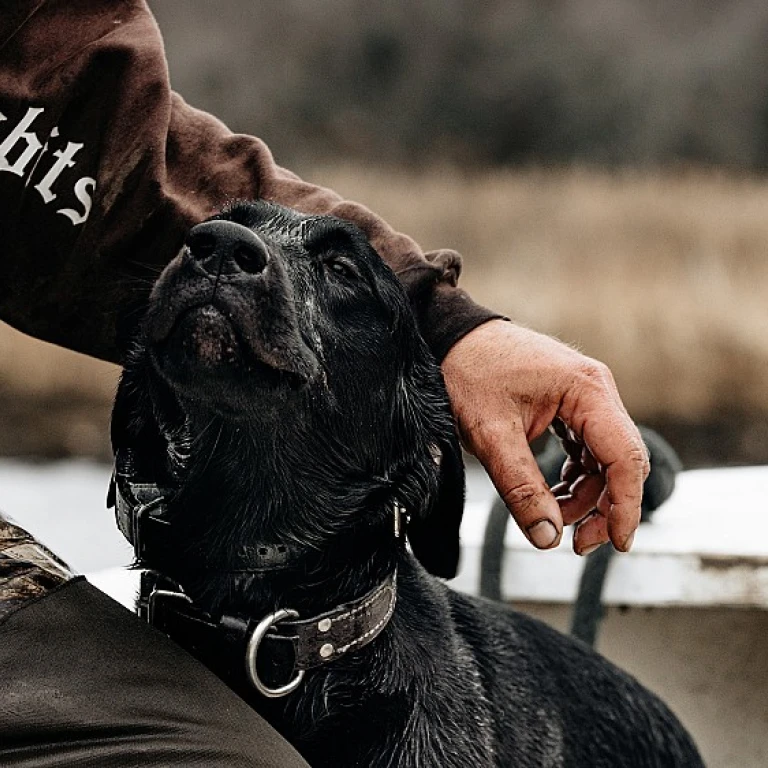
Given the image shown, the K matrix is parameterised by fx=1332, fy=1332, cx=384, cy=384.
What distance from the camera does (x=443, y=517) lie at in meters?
2.28

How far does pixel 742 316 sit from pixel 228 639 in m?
7.44

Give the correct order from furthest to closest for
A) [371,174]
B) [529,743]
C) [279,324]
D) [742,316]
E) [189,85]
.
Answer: [189,85]
[371,174]
[742,316]
[529,743]
[279,324]

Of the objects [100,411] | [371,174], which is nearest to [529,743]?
[100,411]

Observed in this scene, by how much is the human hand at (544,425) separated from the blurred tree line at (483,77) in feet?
34.6

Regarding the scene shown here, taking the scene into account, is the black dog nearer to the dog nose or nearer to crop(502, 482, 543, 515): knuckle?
the dog nose

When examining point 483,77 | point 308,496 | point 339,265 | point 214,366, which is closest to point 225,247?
point 214,366

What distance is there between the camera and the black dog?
200cm

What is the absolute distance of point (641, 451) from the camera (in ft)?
6.73

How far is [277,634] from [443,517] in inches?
15.4

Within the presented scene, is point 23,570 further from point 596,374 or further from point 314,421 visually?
point 596,374

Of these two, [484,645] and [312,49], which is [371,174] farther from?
[484,645]

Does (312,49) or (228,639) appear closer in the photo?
(228,639)

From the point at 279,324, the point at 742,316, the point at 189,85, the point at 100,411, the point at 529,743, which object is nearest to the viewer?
the point at 279,324

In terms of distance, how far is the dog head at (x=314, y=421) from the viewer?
6.91ft
